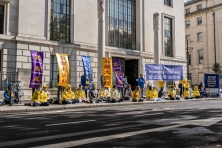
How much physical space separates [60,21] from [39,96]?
32.7 ft

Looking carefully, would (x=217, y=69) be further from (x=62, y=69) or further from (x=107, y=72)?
(x=62, y=69)

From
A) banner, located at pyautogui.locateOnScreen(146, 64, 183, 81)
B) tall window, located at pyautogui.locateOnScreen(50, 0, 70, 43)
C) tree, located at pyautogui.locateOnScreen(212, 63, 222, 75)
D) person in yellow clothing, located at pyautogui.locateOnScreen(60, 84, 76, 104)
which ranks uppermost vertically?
tall window, located at pyautogui.locateOnScreen(50, 0, 70, 43)

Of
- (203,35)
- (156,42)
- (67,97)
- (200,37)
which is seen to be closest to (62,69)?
(67,97)

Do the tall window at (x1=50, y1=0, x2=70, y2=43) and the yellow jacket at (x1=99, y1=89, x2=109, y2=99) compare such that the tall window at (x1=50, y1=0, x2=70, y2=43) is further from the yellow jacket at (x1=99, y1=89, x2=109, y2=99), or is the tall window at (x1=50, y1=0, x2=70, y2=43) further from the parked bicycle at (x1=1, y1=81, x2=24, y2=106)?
the parked bicycle at (x1=1, y1=81, x2=24, y2=106)

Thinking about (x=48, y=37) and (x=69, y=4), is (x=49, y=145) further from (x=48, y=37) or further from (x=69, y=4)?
(x=69, y=4)

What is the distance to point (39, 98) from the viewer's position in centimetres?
1504

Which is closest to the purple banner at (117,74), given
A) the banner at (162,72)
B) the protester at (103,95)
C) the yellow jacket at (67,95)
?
the protester at (103,95)

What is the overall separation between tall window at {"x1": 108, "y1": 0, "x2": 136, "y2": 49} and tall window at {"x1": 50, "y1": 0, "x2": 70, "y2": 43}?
16.2 feet

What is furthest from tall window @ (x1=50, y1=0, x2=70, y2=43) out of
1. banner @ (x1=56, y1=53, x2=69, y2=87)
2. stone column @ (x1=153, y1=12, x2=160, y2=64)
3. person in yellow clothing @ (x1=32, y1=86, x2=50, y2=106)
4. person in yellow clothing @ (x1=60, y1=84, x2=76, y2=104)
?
stone column @ (x1=153, y1=12, x2=160, y2=64)

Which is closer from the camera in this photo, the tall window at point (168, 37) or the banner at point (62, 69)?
Result: the banner at point (62, 69)

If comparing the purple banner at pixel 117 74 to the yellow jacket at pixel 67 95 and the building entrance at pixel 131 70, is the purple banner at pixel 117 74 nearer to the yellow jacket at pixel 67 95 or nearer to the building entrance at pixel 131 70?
the yellow jacket at pixel 67 95

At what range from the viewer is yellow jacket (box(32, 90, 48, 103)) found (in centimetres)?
1497

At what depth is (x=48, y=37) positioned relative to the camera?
851 inches

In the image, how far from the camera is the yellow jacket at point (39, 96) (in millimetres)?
14974
